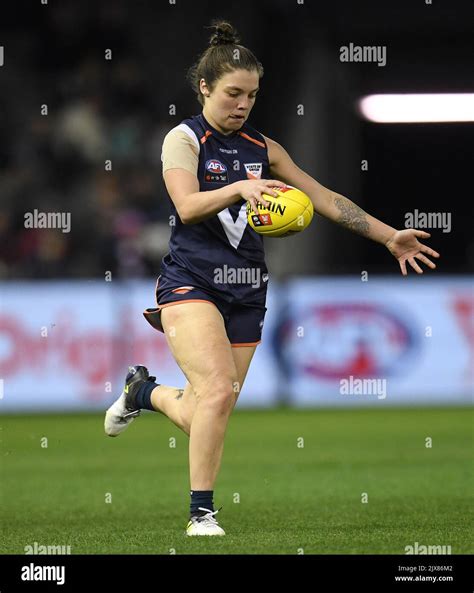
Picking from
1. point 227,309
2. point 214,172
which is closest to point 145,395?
point 227,309

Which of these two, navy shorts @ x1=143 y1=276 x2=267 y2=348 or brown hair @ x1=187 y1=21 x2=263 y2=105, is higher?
brown hair @ x1=187 y1=21 x2=263 y2=105

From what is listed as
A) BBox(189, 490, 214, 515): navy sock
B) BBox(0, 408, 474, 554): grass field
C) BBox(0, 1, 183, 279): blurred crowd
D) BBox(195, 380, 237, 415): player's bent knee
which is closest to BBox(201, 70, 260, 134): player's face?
BBox(195, 380, 237, 415): player's bent knee

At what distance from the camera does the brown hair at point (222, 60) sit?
7418 mm

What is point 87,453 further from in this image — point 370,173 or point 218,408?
point 370,173

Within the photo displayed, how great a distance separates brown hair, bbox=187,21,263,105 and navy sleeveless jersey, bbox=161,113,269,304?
0.27 metres

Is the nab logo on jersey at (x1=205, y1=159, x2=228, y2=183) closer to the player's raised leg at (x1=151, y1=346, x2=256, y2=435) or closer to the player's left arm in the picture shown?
the player's left arm

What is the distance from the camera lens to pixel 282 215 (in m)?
7.12

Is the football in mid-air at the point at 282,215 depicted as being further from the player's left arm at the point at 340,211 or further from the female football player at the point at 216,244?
the player's left arm at the point at 340,211

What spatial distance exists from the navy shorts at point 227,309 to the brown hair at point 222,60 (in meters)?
1.05

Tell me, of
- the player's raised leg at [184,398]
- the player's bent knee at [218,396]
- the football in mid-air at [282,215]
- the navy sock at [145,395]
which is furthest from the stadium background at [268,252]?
the football in mid-air at [282,215]

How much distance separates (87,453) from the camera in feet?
42.6

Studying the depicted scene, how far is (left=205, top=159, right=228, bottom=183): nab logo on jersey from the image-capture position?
7594 mm
